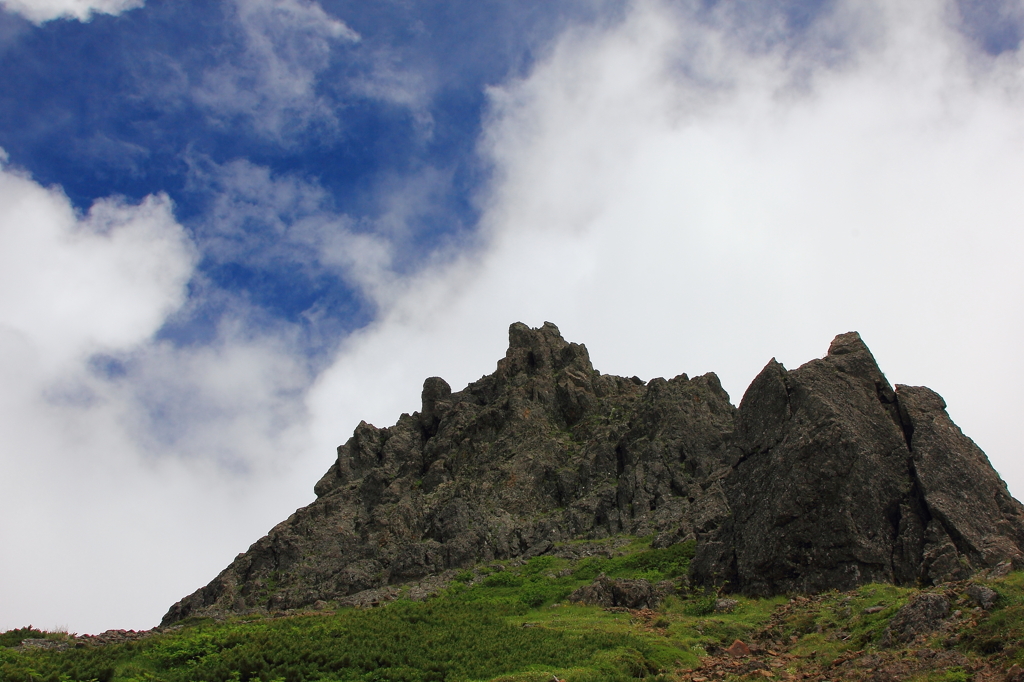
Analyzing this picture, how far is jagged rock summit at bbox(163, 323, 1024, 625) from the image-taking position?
1346 inches

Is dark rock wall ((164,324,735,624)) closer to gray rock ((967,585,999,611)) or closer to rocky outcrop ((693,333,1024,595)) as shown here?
rocky outcrop ((693,333,1024,595))

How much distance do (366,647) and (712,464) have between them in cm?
4508

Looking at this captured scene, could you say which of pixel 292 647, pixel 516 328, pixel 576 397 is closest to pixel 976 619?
pixel 292 647

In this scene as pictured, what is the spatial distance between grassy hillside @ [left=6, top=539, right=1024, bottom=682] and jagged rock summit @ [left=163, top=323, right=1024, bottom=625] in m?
5.02

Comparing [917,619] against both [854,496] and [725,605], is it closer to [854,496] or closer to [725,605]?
[725,605]

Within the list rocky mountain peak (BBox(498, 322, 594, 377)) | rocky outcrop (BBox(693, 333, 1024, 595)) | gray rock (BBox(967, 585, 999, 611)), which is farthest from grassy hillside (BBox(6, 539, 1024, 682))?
rocky mountain peak (BBox(498, 322, 594, 377))

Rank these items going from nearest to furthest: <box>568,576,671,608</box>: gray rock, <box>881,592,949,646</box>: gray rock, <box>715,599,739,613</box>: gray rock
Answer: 1. <box>881,592,949,646</box>: gray rock
2. <box>715,599,739,613</box>: gray rock
3. <box>568,576,671,608</box>: gray rock

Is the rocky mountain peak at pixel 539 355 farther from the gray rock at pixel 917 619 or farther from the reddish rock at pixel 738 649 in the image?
the gray rock at pixel 917 619

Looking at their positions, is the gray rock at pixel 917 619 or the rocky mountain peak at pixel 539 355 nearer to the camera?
the gray rock at pixel 917 619

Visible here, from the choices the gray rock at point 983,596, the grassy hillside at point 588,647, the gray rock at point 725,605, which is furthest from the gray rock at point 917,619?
the gray rock at point 725,605

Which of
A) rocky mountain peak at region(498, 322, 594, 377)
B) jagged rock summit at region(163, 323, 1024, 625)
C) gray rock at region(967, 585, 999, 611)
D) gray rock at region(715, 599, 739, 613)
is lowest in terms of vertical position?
gray rock at region(967, 585, 999, 611)

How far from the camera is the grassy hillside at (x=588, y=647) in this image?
2006 centimetres

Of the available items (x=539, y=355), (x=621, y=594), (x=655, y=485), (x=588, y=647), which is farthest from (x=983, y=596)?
(x=539, y=355)

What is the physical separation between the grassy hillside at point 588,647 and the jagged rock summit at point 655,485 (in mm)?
5023
